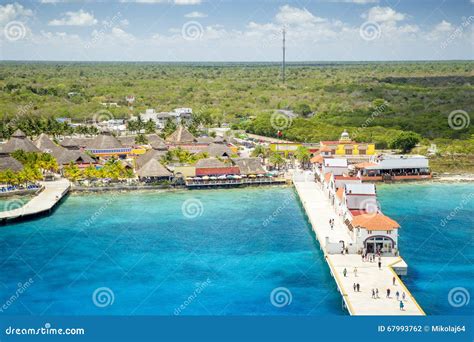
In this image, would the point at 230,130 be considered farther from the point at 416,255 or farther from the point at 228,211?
the point at 416,255

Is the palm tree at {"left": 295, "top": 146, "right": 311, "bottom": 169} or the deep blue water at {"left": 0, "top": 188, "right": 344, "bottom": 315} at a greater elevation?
the deep blue water at {"left": 0, "top": 188, "right": 344, "bottom": 315}

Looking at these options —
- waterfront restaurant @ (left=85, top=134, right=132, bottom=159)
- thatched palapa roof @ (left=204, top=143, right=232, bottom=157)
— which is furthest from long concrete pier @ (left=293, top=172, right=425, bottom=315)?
waterfront restaurant @ (left=85, top=134, right=132, bottom=159)

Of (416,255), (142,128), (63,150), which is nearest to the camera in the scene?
(416,255)

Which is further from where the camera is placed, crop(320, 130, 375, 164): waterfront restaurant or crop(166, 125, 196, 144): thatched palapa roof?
crop(166, 125, 196, 144): thatched palapa roof

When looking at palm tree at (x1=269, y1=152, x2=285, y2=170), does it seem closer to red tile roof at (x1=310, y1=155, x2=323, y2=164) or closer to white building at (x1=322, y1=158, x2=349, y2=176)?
red tile roof at (x1=310, y1=155, x2=323, y2=164)

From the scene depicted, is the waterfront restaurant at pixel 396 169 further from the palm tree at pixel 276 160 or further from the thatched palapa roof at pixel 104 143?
the thatched palapa roof at pixel 104 143

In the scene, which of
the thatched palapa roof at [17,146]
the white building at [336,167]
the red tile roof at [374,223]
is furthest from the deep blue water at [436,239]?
the thatched palapa roof at [17,146]

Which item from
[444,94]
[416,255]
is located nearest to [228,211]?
[416,255]
